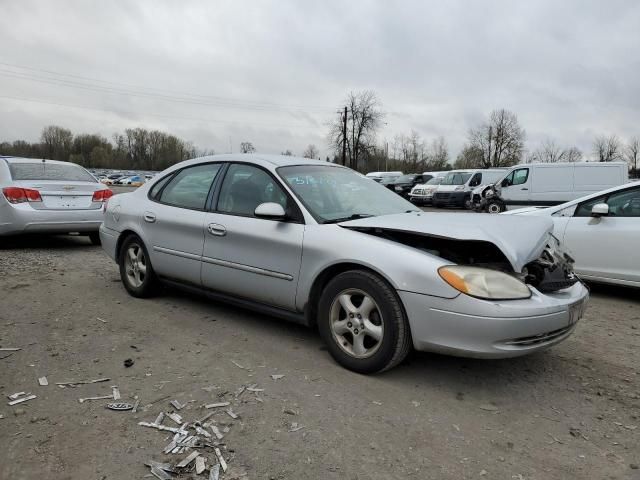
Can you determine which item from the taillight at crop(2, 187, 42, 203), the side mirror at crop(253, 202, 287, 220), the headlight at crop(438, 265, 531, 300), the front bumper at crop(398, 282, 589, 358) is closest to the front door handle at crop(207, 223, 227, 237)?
the side mirror at crop(253, 202, 287, 220)

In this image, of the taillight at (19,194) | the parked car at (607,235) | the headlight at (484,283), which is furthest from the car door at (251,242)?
the taillight at (19,194)

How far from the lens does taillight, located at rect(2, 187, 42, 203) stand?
24.7 feet

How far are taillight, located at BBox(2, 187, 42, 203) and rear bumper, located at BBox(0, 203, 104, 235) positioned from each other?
0.08 meters

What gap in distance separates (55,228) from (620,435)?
7.76 meters

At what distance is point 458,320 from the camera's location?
293 cm

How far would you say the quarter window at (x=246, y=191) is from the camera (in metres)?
4.02

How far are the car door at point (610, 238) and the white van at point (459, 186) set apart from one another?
17.2 metres

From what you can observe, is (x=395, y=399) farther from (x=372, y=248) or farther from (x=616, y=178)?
(x=616, y=178)

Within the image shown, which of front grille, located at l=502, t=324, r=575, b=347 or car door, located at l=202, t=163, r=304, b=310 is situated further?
car door, located at l=202, t=163, r=304, b=310

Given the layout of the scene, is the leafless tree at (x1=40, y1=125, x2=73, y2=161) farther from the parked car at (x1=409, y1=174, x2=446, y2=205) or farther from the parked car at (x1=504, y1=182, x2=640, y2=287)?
the parked car at (x1=504, y1=182, x2=640, y2=287)

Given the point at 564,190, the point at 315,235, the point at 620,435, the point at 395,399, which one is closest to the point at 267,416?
the point at 395,399

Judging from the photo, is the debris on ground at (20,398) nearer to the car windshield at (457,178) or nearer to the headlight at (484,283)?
the headlight at (484,283)

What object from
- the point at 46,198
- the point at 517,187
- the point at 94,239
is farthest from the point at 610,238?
the point at 517,187

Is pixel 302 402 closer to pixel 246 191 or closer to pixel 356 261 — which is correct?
pixel 356 261
